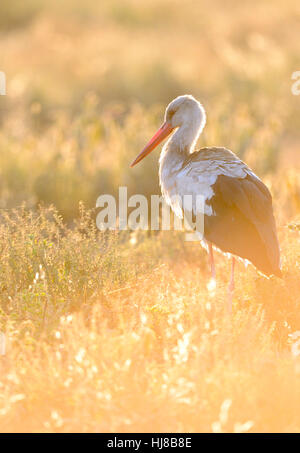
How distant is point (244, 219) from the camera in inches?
184

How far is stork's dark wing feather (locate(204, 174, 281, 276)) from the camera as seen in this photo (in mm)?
4547

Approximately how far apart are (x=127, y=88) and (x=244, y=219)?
11461 mm

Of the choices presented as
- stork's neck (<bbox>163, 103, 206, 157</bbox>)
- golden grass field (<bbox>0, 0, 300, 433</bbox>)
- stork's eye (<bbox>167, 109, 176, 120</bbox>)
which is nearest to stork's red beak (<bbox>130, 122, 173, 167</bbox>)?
stork's eye (<bbox>167, 109, 176, 120</bbox>)

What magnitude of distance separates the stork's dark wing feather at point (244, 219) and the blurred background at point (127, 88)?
62.4 inches

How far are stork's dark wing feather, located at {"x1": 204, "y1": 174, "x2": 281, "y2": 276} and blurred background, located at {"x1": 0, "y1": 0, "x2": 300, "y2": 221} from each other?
5.20ft

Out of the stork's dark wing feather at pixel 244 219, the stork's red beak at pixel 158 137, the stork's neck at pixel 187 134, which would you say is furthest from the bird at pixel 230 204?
the stork's red beak at pixel 158 137

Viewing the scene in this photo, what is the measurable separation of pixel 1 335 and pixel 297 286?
2.14 metres

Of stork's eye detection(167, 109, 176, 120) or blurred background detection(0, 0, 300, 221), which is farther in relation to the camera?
blurred background detection(0, 0, 300, 221)

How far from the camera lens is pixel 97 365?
339cm

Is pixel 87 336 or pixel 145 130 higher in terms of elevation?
pixel 145 130

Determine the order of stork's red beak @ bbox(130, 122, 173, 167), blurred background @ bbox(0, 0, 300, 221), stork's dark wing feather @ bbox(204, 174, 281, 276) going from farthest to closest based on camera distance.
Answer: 1. blurred background @ bbox(0, 0, 300, 221)
2. stork's red beak @ bbox(130, 122, 173, 167)
3. stork's dark wing feather @ bbox(204, 174, 281, 276)

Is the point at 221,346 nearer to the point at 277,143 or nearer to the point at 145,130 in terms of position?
the point at 145,130

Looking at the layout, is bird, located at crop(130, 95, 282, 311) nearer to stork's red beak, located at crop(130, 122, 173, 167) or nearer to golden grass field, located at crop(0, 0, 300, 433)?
golden grass field, located at crop(0, 0, 300, 433)
